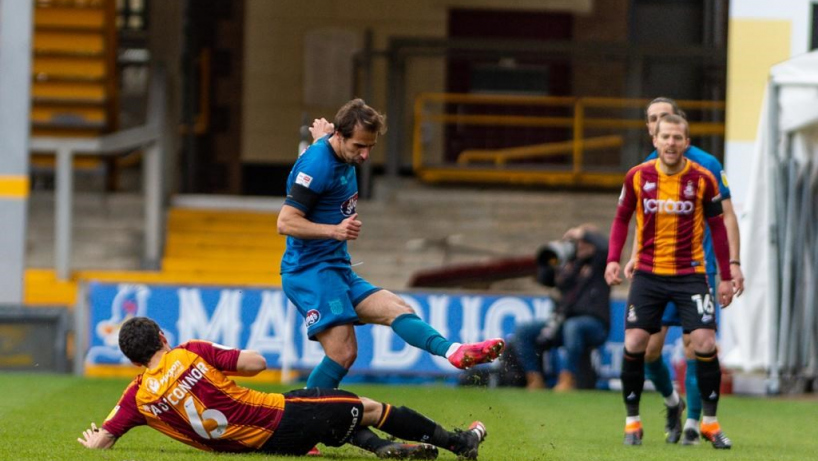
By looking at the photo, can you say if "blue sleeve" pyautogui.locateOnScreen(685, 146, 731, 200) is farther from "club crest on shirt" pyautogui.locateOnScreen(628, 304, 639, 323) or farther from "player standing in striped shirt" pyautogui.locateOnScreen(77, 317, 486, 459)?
"player standing in striped shirt" pyautogui.locateOnScreen(77, 317, 486, 459)

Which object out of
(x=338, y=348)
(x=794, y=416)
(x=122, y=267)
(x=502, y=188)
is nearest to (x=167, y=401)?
(x=338, y=348)

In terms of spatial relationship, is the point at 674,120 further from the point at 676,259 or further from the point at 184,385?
the point at 184,385

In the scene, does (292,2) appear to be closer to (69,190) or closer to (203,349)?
(69,190)

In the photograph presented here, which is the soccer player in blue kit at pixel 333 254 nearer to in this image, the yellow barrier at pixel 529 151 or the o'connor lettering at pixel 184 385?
the o'connor lettering at pixel 184 385

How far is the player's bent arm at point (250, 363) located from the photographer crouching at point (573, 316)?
7833 mm

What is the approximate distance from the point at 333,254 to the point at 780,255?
740 centimetres

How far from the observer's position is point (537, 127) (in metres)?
23.0

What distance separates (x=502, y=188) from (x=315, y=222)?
13924mm

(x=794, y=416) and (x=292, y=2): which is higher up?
(x=292, y=2)

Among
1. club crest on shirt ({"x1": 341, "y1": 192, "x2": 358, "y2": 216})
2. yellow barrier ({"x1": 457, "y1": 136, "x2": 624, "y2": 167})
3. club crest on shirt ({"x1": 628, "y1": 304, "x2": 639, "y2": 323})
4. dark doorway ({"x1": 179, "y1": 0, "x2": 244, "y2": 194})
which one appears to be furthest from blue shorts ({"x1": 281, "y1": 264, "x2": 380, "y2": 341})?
dark doorway ({"x1": 179, "y1": 0, "x2": 244, "y2": 194})

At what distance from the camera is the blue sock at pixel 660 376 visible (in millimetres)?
9242

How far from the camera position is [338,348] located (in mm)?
7605

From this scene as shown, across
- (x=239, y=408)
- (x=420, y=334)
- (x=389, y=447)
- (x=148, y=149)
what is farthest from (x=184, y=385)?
(x=148, y=149)

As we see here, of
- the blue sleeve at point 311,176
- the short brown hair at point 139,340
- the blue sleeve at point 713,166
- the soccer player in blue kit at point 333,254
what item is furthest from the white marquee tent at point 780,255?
the short brown hair at point 139,340
